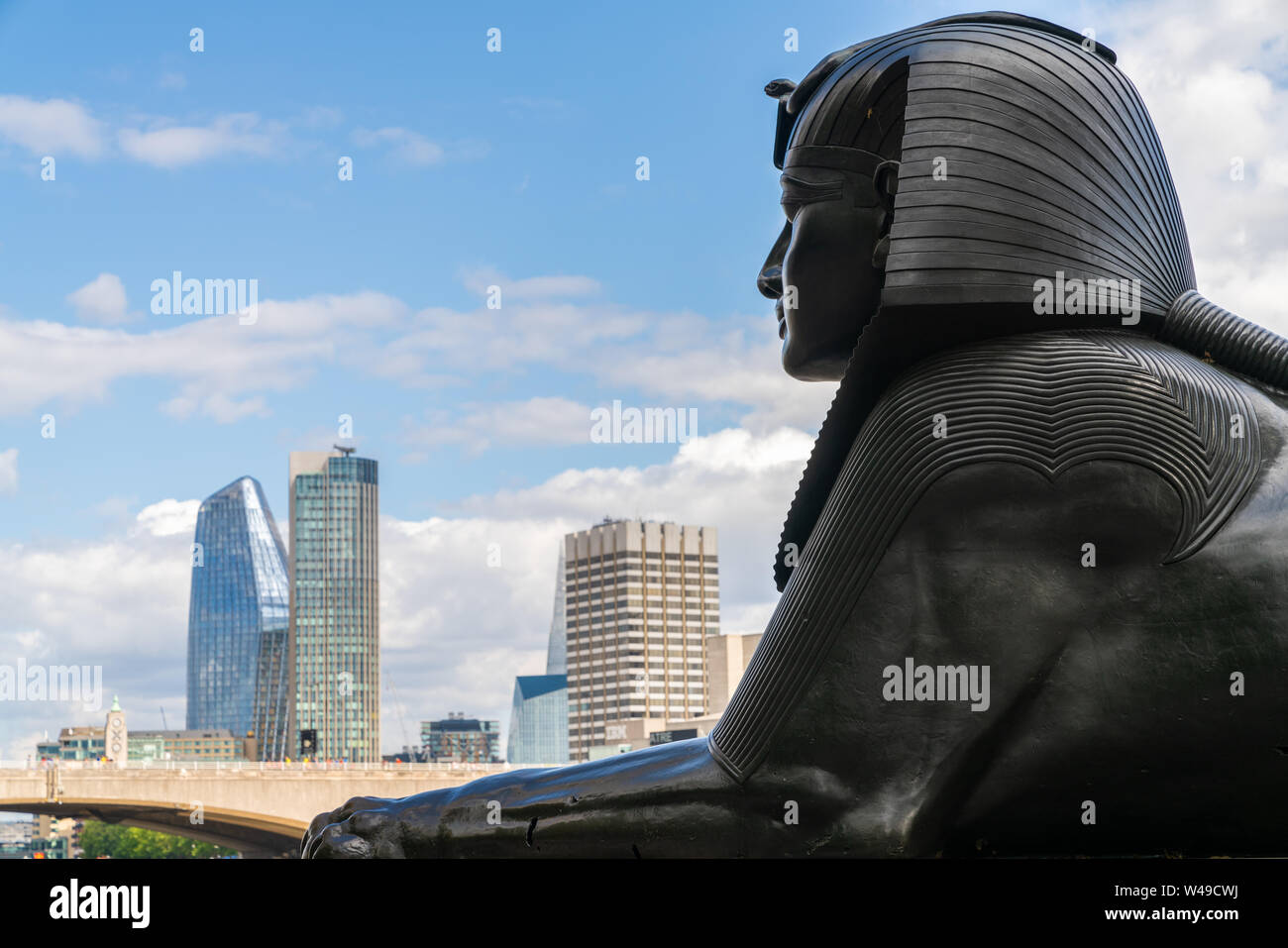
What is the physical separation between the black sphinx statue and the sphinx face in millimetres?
317

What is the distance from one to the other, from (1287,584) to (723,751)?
8.35ft

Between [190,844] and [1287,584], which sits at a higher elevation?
[1287,584]

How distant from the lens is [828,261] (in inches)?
296

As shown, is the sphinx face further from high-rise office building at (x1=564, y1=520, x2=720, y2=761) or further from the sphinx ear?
high-rise office building at (x1=564, y1=520, x2=720, y2=761)

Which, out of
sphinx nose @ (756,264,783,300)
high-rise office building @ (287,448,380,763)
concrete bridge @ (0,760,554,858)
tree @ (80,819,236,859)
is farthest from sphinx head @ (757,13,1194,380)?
high-rise office building @ (287,448,380,763)

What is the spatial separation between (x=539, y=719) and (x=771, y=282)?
569 feet

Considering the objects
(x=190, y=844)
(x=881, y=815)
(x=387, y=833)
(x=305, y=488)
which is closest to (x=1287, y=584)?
(x=881, y=815)

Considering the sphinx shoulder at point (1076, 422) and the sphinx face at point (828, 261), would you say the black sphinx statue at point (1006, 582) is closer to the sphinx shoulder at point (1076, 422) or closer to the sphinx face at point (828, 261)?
the sphinx shoulder at point (1076, 422)

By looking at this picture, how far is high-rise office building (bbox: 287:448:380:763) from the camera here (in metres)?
157

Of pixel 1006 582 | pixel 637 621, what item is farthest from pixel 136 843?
pixel 1006 582

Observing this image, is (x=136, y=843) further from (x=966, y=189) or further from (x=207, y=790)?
(x=966, y=189)

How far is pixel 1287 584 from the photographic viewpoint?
6.46 m
